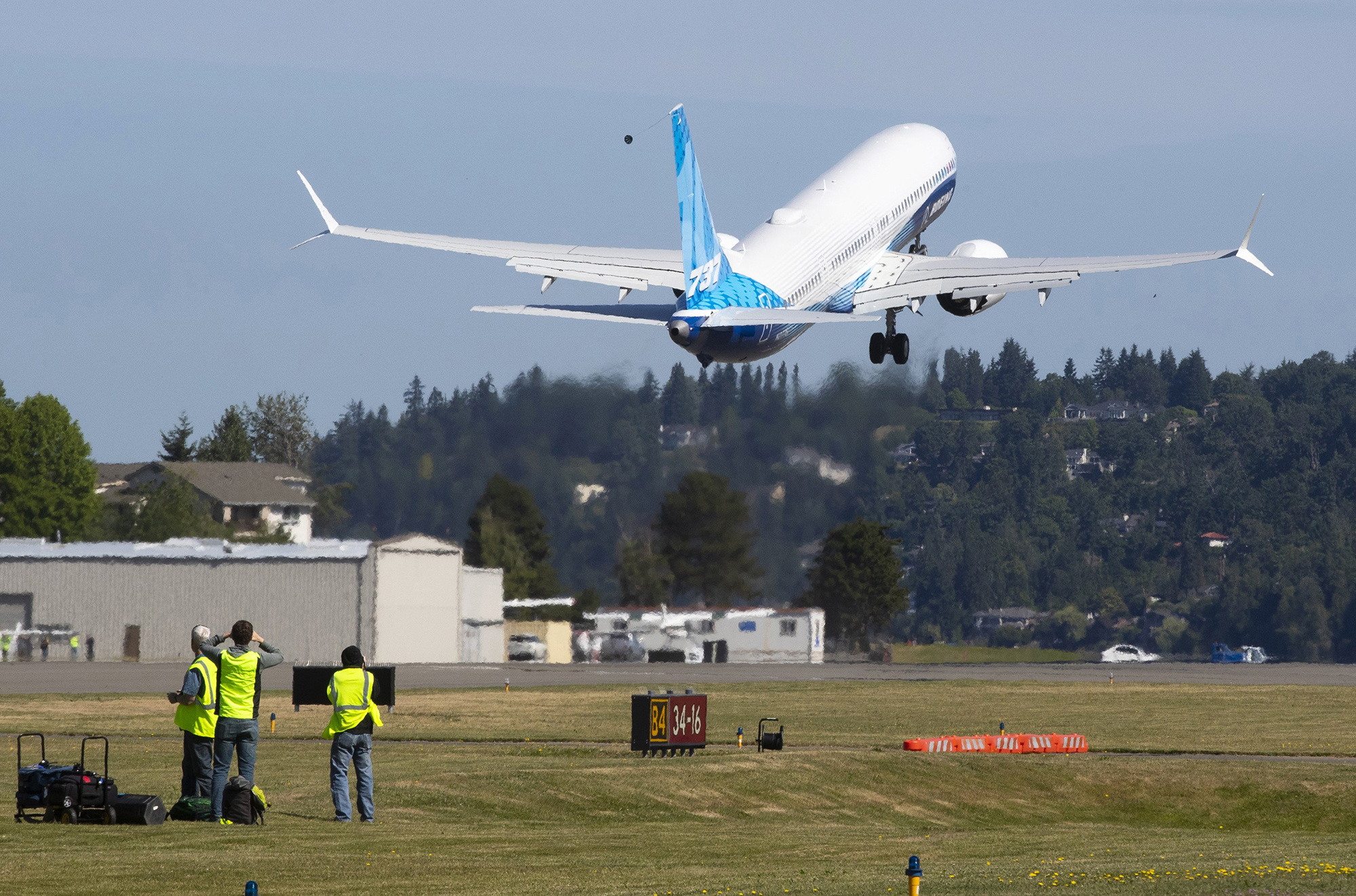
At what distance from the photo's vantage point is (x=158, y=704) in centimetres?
6188

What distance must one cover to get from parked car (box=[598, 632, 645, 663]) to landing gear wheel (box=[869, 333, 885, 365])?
42.3 meters

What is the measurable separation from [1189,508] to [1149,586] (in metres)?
7.83

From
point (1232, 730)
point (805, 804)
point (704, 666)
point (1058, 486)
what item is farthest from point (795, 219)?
point (1058, 486)

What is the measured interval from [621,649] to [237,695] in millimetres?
88984

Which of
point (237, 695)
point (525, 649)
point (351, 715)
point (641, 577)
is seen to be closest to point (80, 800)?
point (237, 695)

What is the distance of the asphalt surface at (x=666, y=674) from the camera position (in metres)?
75.9

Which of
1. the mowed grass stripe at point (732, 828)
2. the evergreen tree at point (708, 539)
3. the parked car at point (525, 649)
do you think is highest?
the evergreen tree at point (708, 539)

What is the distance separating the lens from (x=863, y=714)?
63.0 metres

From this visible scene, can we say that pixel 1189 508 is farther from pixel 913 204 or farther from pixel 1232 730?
pixel 1232 730

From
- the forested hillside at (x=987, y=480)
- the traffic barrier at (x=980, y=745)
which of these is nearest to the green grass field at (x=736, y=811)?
the traffic barrier at (x=980, y=745)

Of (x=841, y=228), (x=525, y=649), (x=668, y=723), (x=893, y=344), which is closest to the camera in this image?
(x=668, y=723)

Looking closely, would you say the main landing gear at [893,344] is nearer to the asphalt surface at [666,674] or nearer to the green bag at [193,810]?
the asphalt surface at [666,674]

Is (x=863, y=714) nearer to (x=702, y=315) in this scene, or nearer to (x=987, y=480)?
(x=702, y=315)

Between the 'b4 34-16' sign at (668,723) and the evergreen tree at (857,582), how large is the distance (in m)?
60.0
